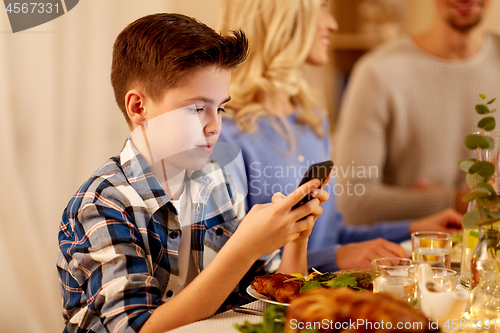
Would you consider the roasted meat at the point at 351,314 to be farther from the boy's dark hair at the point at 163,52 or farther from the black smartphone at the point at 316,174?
the boy's dark hair at the point at 163,52

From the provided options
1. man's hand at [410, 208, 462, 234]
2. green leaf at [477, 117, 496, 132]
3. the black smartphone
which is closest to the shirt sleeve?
the black smartphone

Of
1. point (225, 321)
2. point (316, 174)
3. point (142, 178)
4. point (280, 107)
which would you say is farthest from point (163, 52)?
point (280, 107)

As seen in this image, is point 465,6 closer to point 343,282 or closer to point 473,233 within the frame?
point 473,233

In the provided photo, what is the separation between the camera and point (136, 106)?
722mm

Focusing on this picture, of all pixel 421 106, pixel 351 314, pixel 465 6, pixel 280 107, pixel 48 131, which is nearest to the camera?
pixel 351 314

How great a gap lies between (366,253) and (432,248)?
0.18m

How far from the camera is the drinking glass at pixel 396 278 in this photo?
0.61 metres

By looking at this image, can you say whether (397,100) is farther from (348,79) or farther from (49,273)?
(49,273)

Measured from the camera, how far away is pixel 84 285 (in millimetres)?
668

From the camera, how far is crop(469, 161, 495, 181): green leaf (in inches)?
24.7

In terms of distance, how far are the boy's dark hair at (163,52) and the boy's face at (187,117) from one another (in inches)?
0.6

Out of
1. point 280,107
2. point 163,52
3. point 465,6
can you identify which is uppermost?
point 465,6

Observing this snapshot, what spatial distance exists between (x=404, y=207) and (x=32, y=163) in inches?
54.3

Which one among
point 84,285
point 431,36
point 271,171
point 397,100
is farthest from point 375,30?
point 84,285
